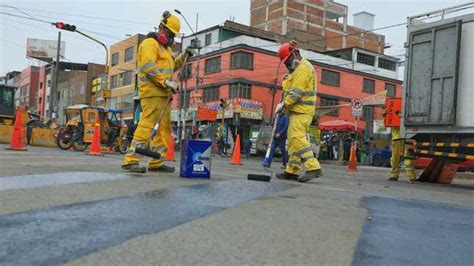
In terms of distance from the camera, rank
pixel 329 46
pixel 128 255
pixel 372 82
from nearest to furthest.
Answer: pixel 128 255 < pixel 372 82 < pixel 329 46

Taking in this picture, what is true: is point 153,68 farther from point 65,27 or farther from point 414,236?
point 65,27

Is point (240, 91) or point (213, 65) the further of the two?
point (213, 65)

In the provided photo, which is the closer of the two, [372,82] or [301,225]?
[301,225]

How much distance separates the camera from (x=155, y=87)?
715 centimetres

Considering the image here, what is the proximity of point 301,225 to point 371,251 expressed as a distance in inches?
29.1

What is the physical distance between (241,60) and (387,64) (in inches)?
864

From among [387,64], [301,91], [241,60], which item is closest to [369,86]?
[387,64]

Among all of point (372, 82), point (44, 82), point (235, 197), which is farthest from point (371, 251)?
point (44, 82)

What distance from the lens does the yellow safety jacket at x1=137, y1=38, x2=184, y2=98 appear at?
699cm

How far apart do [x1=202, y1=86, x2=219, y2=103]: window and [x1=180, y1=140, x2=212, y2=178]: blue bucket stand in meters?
37.4

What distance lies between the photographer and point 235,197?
16.6 feet

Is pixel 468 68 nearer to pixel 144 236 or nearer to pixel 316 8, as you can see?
pixel 144 236

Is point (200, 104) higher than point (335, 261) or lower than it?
higher

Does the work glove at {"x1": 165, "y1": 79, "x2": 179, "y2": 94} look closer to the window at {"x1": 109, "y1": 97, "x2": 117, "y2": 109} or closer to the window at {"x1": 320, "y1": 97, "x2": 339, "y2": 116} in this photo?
the window at {"x1": 320, "y1": 97, "x2": 339, "y2": 116}
